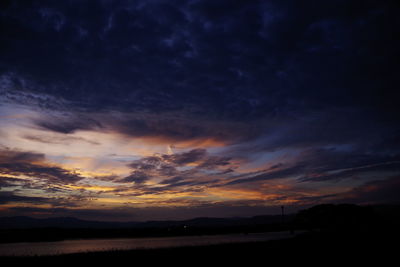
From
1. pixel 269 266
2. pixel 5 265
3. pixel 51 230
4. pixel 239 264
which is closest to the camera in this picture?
Answer: pixel 269 266

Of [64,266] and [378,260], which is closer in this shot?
[378,260]

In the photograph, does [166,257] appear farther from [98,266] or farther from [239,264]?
[239,264]

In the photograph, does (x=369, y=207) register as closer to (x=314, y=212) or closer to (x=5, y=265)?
(x=314, y=212)

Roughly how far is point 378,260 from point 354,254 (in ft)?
13.4

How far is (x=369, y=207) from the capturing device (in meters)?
125

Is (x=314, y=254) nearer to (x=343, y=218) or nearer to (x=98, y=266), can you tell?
(x=98, y=266)

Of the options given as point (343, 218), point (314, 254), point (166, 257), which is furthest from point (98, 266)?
point (343, 218)

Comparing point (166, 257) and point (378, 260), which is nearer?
point (378, 260)

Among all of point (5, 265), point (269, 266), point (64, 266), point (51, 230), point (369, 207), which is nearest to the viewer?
point (269, 266)

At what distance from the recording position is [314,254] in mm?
26469

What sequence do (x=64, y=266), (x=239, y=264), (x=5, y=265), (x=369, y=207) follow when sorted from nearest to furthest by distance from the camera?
(x=239, y=264), (x=64, y=266), (x=5, y=265), (x=369, y=207)

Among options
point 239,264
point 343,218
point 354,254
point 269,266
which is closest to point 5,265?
point 239,264

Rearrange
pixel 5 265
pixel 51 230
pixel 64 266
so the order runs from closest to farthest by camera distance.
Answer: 1. pixel 64 266
2. pixel 5 265
3. pixel 51 230

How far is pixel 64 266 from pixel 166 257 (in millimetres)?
9794
